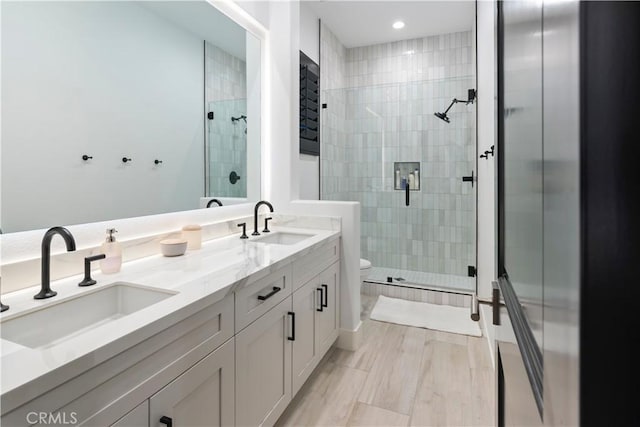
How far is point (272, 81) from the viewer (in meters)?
2.52

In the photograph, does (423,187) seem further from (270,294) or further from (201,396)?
(201,396)

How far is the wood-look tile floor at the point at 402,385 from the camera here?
5.59ft

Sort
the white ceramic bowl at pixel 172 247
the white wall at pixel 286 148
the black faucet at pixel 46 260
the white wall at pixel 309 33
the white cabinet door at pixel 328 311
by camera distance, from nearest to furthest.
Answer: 1. the black faucet at pixel 46 260
2. the white ceramic bowl at pixel 172 247
3. the white cabinet door at pixel 328 311
4. the white wall at pixel 286 148
5. the white wall at pixel 309 33

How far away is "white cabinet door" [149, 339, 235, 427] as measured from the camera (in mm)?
903

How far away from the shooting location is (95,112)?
1.42 meters

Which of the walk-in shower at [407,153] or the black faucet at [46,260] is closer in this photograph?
the black faucet at [46,260]

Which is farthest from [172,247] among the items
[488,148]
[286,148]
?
[488,148]

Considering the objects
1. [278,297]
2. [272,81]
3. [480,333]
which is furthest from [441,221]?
[278,297]

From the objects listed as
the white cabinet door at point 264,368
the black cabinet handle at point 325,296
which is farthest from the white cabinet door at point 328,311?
the white cabinet door at point 264,368

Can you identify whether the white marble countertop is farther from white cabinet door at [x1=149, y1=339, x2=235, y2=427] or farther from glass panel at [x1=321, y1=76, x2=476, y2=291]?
glass panel at [x1=321, y1=76, x2=476, y2=291]

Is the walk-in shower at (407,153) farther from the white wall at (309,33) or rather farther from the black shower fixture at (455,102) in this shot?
the white wall at (309,33)

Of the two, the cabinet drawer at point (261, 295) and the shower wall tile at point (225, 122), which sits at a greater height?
the shower wall tile at point (225, 122)

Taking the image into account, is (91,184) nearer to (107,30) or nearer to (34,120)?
(34,120)

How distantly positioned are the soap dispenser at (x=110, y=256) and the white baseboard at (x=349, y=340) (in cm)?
156
